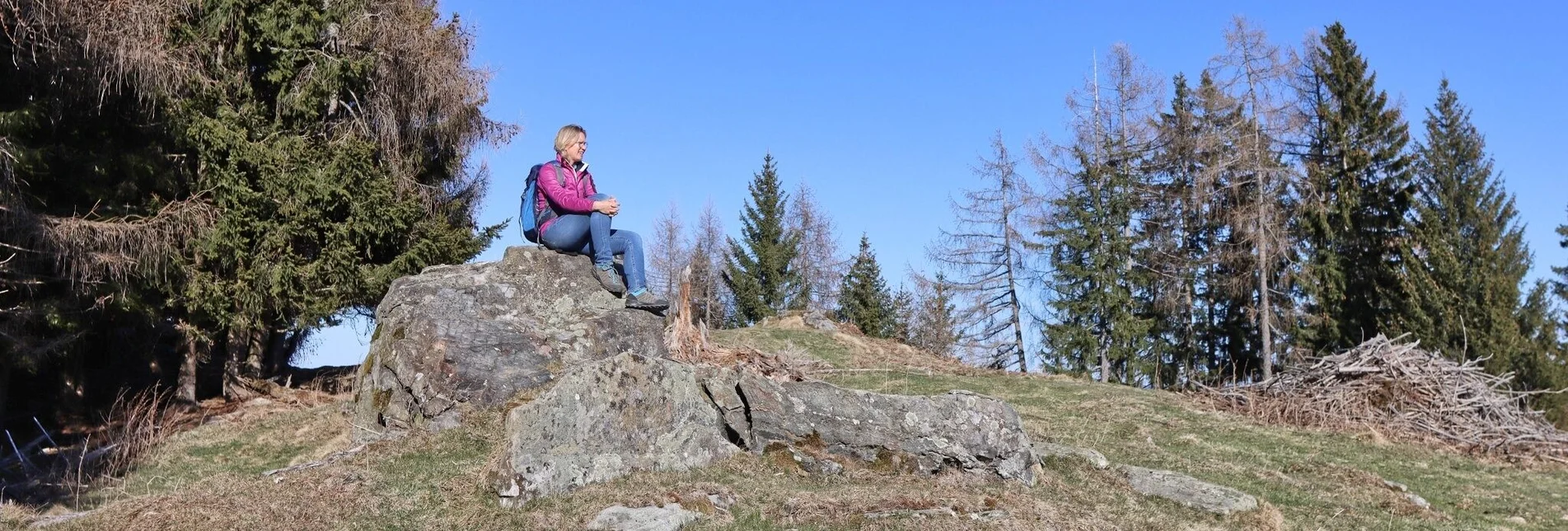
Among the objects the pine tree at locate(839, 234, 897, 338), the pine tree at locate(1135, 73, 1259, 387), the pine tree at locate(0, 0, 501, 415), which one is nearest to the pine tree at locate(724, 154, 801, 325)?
the pine tree at locate(839, 234, 897, 338)

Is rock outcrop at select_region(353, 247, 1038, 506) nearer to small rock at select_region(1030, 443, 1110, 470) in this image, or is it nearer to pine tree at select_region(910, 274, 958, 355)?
small rock at select_region(1030, 443, 1110, 470)

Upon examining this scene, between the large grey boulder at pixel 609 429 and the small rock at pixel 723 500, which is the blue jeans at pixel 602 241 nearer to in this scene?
the large grey boulder at pixel 609 429

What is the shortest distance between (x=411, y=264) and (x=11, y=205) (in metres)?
5.91

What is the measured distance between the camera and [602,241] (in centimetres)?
1162

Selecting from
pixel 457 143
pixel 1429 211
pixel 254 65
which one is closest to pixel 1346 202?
pixel 1429 211

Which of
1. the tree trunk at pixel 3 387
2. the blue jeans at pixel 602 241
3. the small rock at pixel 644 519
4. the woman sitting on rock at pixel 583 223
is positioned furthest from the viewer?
the tree trunk at pixel 3 387

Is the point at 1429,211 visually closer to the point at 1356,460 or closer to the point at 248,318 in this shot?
the point at 1356,460

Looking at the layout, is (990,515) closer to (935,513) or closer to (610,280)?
(935,513)

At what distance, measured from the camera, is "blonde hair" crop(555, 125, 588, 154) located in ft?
36.3

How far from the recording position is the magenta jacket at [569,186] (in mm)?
11141

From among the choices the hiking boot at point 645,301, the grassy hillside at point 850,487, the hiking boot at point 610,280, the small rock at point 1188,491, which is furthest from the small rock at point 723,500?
the hiking boot at point 610,280

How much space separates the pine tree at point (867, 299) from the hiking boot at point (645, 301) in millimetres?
33049

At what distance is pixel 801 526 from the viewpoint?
25.3ft

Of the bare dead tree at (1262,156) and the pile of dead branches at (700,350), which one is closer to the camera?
the pile of dead branches at (700,350)
